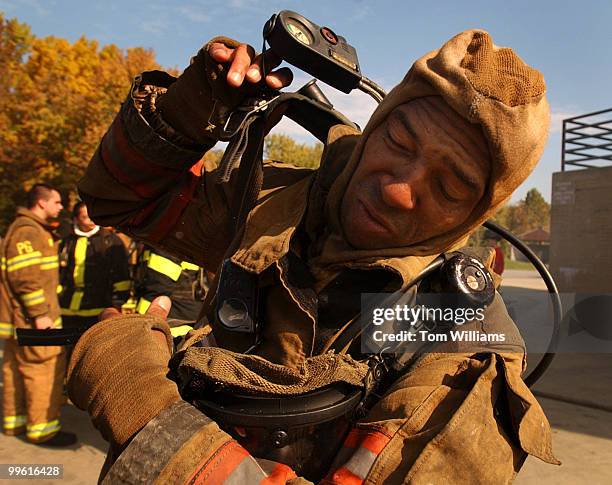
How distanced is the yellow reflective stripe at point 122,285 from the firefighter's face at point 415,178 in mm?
4322

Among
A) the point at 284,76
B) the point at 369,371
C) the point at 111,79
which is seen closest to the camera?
the point at 369,371

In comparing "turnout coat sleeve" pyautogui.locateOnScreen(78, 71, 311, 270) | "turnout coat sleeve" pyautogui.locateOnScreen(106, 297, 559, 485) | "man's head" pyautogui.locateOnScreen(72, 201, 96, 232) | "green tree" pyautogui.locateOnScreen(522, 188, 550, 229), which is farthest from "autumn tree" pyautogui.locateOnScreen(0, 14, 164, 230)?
"green tree" pyautogui.locateOnScreen(522, 188, 550, 229)

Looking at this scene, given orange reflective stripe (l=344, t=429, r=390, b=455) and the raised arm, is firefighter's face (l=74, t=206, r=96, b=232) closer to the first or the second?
the raised arm

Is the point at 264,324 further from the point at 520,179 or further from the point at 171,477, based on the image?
the point at 520,179

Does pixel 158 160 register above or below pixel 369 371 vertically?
above

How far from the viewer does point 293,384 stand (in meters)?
1.13

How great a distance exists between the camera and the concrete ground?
4145mm

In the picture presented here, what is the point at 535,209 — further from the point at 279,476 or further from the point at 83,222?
the point at 279,476

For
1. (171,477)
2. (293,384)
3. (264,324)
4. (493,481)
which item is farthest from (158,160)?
(493,481)

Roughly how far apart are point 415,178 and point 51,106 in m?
20.1

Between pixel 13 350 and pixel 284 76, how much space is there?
→ 14.8 ft

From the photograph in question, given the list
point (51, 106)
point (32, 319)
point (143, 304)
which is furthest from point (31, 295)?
point (51, 106)

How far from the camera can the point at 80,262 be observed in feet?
16.7

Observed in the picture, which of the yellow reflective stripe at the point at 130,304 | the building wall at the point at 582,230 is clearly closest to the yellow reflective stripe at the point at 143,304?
the yellow reflective stripe at the point at 130,304
